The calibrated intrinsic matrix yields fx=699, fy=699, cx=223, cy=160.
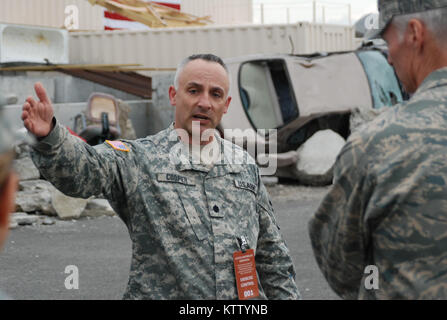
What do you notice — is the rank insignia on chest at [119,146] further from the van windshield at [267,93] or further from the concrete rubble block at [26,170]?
the van windshield at [267,93]

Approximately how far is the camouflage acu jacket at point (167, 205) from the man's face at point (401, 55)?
868 millimetres

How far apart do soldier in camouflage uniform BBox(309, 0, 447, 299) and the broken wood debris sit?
1733 cm

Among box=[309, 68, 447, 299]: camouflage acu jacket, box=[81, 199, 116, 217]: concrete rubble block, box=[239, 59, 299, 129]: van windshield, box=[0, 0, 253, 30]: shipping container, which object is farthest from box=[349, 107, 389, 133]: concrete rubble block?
box=[309, 68, 447, 299]: camouflage acu jacket

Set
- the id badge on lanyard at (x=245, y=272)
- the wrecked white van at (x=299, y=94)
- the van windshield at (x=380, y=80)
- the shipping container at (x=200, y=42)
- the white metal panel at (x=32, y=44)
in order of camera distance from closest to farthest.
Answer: the id badge on lanyard at (x=245, y=272) → the wrecked white van at (x=299, y=94) → the van windshield at (x=380, y=80) → the white metal panel at (x=32, y=44) → the shipping container at (x=200, y=42)

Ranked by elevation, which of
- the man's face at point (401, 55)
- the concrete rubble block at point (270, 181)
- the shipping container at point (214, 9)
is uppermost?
the shipping container at point (214, 9)

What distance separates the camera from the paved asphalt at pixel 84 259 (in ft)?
17.6

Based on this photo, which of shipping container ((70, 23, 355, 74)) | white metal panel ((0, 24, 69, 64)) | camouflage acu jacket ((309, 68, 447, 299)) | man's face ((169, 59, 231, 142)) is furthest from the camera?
shipping container ((70, 23, 355, 74))

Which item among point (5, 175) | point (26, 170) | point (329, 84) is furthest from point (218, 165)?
point (329, 84)

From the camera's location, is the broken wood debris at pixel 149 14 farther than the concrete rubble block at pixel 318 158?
Yes

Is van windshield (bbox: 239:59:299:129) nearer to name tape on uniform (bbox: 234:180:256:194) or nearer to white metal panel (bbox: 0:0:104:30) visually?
name tape on uniform (bbox: 234:180:256:194)

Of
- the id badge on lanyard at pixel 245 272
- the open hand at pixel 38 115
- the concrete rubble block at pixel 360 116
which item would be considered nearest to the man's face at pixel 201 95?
the id badge on lanyard at pixel 245 272

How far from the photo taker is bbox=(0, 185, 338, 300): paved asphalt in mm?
5355

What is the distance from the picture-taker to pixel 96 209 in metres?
8.69
